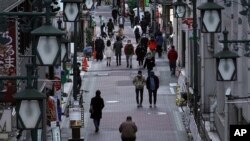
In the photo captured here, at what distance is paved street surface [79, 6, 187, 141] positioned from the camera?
3073 cm

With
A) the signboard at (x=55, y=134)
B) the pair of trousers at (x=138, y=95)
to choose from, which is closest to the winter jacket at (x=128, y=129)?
the signboard at (x=55, y=134)

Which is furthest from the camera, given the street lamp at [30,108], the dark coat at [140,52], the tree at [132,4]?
the tree at [132,4]

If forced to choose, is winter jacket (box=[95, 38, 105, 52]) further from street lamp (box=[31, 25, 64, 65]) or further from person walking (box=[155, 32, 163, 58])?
street lamp (box=[31, 25, 64, 65])

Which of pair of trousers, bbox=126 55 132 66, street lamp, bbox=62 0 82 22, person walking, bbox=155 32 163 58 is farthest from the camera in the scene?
person walking, bbox=155 32 163 58

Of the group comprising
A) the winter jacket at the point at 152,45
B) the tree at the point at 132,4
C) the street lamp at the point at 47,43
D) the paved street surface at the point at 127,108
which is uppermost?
the tree at the point at 132,4

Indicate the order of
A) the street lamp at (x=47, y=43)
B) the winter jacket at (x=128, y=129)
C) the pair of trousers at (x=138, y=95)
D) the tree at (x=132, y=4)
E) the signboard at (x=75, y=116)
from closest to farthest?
the street lamp at (x=47, y=43), the winter jacket at (x=128, y=129), the signboard at (x=75, y=116), the pair of trousers at (x=138, y=95), the tree at (x=132, y=4)

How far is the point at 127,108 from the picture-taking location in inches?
1420

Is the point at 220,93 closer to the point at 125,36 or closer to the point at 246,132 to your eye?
the point at 246,132

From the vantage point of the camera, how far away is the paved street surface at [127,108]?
101ft

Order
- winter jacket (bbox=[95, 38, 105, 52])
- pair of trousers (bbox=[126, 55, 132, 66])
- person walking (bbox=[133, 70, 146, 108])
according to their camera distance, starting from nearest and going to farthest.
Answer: person walking (bbox=[133, 70, 146, 108]) → pair of trousers (bbox=[126, 55, 132, 66]) → winter jacket (bbox=[95, 38, 105, 52])

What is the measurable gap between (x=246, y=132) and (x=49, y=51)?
3.68 metres

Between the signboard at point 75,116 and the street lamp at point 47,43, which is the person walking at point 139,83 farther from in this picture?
the street lamp at point 47,43

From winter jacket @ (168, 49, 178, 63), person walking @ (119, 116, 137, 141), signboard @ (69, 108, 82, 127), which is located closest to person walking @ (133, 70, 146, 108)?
signboard @ (69, 108, 82, 127)

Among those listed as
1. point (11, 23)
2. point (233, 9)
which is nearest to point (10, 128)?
point (11, 23)
